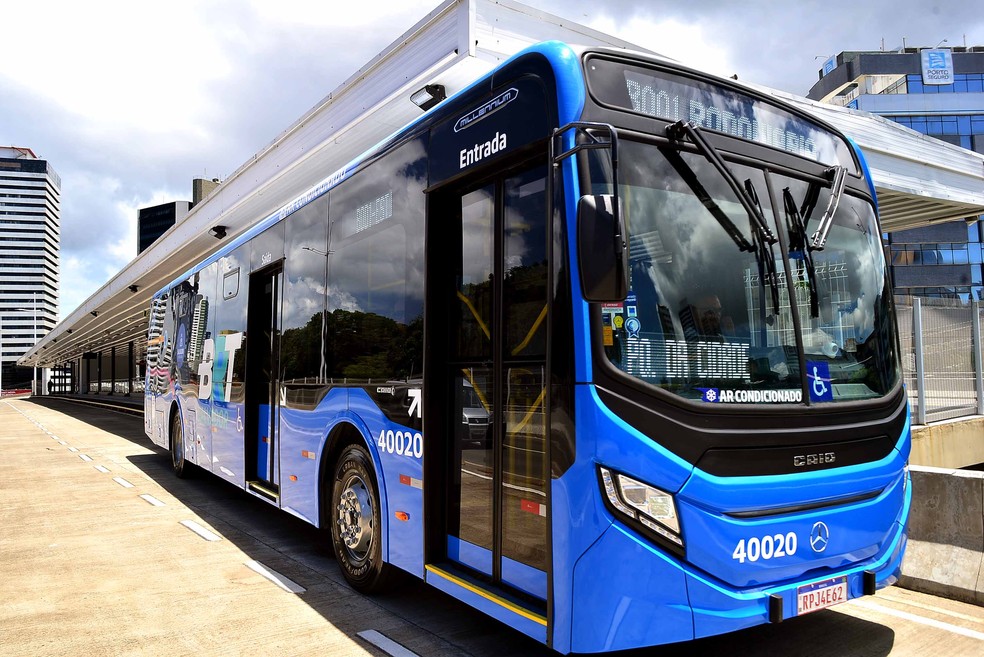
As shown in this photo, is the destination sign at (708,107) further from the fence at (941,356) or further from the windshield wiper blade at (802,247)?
the fence at (941,356)

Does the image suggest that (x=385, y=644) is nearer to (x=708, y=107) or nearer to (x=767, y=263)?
(x=767, y=263)

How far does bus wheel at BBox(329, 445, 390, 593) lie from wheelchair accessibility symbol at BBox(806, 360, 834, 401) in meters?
3.03

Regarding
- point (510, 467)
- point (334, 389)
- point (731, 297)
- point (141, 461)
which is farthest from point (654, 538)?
point (141, 461)

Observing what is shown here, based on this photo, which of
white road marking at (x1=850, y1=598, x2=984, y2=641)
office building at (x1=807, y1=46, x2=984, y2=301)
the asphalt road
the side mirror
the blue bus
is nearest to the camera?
the side mirror

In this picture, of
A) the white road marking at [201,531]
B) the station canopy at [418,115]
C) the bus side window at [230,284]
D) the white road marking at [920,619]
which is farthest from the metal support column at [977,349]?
the white road marking at [201,531]

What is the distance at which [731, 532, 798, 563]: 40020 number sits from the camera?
3.59 meters

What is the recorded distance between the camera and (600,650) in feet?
11.3

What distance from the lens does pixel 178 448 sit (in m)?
12.9

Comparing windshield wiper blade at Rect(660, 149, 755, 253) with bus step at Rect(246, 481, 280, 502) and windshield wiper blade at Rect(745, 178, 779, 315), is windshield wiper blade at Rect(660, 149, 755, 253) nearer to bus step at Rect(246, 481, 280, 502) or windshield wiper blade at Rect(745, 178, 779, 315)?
windshield wiper blade at Rect(745, 178, 779, 315)

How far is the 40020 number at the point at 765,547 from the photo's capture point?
11.8 ft

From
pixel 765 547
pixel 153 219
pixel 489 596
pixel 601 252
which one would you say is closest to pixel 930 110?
pixel 765 547

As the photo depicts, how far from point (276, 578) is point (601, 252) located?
14.9 feet

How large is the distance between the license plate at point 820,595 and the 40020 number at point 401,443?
225 cm

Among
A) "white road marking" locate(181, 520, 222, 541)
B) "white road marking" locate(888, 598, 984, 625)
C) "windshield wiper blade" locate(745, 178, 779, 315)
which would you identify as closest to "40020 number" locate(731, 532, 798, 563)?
"windshield wiper blade" locate(745, 178, 779, 315)
